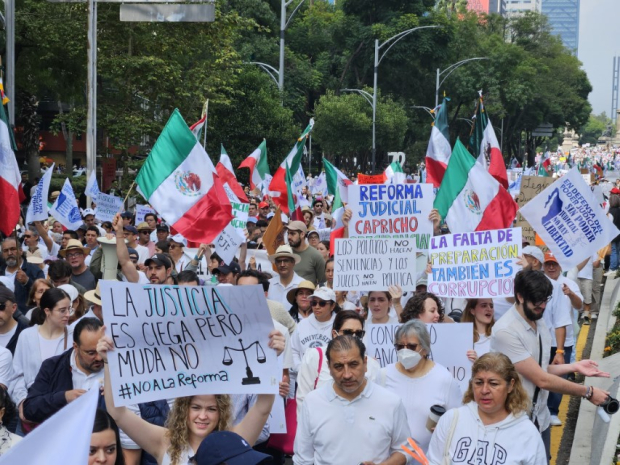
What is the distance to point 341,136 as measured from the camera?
5112cm

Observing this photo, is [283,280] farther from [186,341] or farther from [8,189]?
[186,341]

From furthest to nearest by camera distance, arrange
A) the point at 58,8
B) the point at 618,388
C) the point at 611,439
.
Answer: the point at 58,8
the point at 618,388
the point at 611,439

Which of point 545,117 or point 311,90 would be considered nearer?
point 311,90

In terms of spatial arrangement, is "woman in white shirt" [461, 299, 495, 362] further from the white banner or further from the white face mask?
the white banner

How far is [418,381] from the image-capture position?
229 inches

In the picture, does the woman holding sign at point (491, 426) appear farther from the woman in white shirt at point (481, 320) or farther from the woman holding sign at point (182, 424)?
the woman in white shirt at point (481, 320)

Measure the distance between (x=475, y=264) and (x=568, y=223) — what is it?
166 cm

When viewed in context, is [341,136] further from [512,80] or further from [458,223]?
[458,223]

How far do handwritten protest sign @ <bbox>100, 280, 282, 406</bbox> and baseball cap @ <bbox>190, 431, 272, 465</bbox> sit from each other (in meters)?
1.36

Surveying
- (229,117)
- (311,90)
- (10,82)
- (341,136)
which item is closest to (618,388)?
(10,82)

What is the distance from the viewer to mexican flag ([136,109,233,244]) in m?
10.8

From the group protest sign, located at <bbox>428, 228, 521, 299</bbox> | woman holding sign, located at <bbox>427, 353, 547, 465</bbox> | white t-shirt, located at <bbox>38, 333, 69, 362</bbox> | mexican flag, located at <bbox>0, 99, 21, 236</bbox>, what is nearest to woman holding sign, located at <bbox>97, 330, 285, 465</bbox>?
woman holding sign, located at <bbox>427, 353, 547, 465</bbox>

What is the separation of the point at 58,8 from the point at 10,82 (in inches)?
382

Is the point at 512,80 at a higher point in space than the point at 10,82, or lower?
higher
